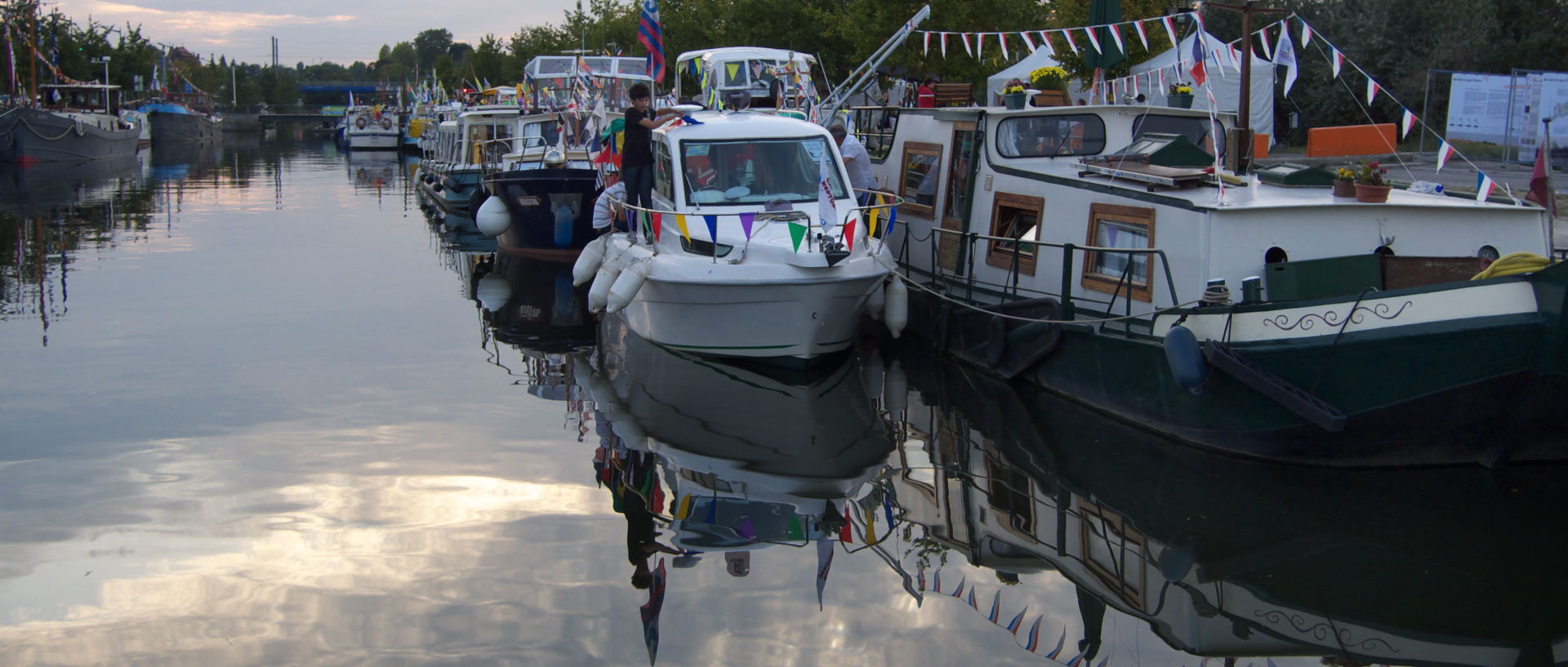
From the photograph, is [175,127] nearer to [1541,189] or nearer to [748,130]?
[748,130]

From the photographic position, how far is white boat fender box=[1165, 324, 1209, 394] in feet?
28.6

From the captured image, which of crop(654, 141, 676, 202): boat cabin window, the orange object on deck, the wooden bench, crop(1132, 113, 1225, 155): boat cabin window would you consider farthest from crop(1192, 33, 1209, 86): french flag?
crop(654, 141, 676, 202): boat cabin window

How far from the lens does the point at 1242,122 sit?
486 inches

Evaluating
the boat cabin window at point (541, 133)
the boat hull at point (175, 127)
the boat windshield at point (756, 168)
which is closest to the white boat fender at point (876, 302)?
the boat windshield at point (756, 168)

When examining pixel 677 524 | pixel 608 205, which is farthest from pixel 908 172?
pixel 677 524

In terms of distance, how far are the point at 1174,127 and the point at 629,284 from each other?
18.4 ft

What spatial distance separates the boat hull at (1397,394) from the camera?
8094 mm

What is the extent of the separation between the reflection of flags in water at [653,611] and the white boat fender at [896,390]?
4.17 metres

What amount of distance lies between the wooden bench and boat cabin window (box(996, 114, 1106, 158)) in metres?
1.95

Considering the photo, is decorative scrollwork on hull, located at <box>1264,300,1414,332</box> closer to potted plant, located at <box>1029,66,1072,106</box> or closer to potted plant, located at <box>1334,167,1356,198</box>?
potted plant, located at <box>1334,167,1356,198</box>

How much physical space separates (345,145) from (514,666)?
74.1 meters

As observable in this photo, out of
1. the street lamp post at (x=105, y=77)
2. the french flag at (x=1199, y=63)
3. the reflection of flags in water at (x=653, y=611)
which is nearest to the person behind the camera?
the reflection of flags in water at (x=653, y=611)

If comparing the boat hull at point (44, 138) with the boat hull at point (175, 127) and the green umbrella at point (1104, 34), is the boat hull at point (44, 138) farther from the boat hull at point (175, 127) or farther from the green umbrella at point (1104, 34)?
the green umbrella at point (1104, 34)

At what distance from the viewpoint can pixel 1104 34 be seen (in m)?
16.4
